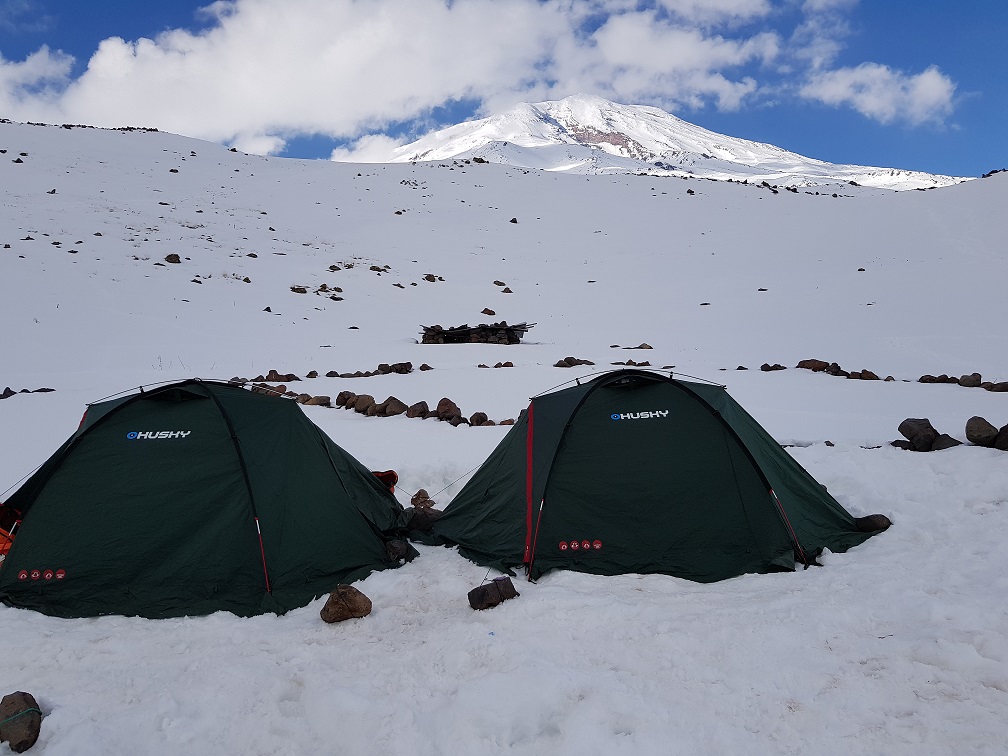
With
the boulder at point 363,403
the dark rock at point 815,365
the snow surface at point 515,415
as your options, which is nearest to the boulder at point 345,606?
the snow surface at point 515,415

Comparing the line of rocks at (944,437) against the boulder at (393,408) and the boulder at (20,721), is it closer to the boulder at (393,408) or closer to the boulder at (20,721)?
the boulder at (393,408)

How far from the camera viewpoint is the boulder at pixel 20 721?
115 inches

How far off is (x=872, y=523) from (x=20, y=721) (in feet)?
21.2

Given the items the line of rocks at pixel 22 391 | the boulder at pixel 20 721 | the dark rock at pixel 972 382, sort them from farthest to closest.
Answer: the line of rocks at pixel 22 391 < the dark rock at pixel 972 382 < the boulder at pixel 20 721

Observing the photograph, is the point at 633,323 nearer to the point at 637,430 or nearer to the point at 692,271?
the point at 692,271

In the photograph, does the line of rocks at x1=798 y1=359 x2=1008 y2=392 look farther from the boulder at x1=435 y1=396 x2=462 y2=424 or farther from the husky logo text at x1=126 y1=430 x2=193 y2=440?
the husky logo text at x1=126 y1=430 x2=193 y2=440

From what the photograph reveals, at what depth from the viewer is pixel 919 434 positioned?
7098 millimetres

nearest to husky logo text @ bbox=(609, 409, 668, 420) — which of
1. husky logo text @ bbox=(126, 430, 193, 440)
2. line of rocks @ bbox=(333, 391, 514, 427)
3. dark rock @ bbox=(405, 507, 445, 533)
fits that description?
dark rock @ bbox=(405, 507, 445, 533)

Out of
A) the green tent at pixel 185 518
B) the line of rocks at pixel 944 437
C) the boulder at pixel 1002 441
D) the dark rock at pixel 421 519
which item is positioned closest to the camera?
the green tent at pixel 185 518

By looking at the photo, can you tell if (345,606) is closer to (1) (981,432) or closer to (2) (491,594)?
(2) (491,594)

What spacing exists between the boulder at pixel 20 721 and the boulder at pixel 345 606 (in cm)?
167

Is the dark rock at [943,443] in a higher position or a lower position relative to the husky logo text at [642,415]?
lower

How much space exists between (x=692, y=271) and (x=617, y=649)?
2606 centimetres

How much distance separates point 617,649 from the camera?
3709mm
